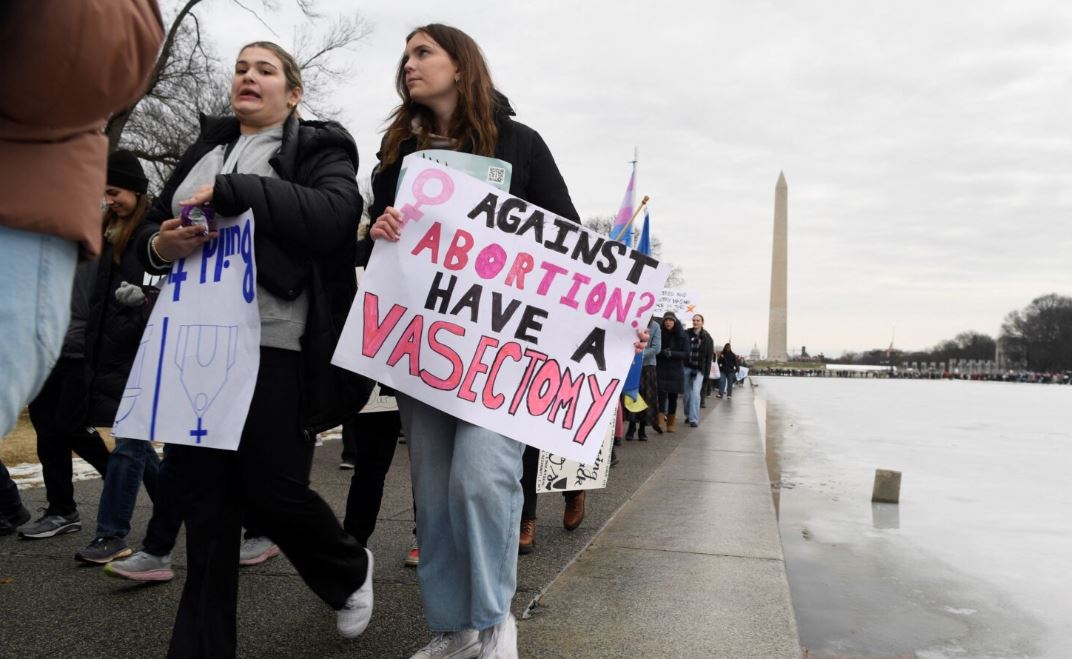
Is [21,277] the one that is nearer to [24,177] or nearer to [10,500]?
[24,177]

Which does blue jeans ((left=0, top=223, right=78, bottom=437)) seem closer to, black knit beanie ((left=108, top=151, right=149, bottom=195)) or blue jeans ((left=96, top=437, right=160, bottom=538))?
blue jeans ((left=96, top=437, right=160, bottom=538))

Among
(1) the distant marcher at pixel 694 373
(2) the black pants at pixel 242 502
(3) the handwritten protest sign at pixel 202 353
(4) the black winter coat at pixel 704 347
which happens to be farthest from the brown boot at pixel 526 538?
(4) the black winter coat at pixel 704 347

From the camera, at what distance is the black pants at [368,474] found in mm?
4047

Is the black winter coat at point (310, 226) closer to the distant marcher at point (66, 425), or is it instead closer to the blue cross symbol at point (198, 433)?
the blue cross symbol at point (198, 433)

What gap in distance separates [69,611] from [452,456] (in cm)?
172

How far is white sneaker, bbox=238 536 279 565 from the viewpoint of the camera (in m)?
4.31

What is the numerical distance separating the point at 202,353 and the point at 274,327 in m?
0.23

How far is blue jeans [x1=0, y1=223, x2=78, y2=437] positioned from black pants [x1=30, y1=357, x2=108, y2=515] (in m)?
3.24

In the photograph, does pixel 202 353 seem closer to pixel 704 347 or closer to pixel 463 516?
pixel 463 516

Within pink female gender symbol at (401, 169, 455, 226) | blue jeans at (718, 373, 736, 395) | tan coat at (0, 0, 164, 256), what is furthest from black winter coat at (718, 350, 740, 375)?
tan coat at (0, 0, 164, 256)

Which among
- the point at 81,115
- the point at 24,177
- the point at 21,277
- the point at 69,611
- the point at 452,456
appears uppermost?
the point at 81,115

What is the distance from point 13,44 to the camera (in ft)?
4.67

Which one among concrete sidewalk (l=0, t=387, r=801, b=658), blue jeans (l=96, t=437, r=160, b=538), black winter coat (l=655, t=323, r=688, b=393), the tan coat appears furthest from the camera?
black winter coat (l=655, t=323, r=688, b=393)

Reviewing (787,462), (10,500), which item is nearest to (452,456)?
(10,500)
